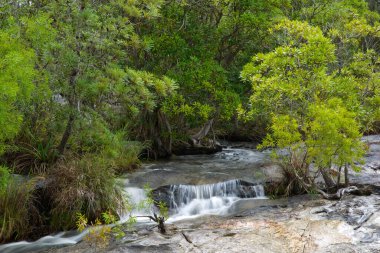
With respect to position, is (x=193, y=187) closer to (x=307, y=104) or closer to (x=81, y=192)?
(x=81, y=192)

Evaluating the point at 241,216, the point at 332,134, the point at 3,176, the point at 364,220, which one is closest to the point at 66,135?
the point at 3,176

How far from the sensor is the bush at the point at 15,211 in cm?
787

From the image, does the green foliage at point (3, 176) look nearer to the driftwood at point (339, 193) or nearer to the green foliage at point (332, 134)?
the green foliage at point (332, 134)

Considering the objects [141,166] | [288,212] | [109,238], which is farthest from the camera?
[141,166]

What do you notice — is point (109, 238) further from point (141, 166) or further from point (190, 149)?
point (190, 149)

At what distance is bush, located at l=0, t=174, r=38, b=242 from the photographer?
7873mm

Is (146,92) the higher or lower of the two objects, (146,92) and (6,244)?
the higher

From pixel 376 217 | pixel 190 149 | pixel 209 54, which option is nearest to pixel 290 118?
pixel 376 217

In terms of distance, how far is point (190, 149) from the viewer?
1738 cm

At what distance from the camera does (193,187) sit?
11.3m

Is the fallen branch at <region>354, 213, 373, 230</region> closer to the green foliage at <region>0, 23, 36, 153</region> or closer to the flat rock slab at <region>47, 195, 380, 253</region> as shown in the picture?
the flat rock slab at <region>47, 195, 380, 253</region>

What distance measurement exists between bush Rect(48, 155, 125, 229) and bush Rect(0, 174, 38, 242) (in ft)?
1.69

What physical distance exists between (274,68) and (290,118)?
1256mm

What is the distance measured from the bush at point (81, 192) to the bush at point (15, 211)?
0.51 metres
